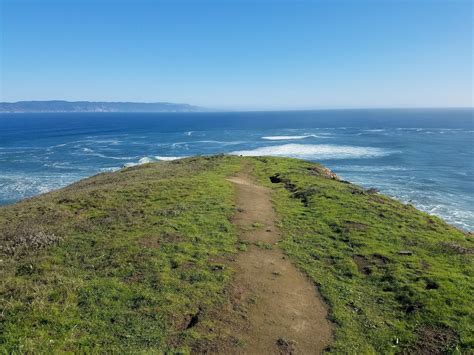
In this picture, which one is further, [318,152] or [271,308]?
[318,152]

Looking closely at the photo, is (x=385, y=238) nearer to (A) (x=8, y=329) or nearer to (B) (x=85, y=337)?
(B) (x=85, y=337)

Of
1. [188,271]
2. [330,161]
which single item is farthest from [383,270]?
[330,161]

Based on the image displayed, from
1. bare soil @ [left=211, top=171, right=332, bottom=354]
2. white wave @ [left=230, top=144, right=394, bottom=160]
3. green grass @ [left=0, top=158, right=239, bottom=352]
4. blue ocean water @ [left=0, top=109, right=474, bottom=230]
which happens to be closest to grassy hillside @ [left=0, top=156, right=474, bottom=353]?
green grass @ [left=0, top=158, right=239, bottom=352]

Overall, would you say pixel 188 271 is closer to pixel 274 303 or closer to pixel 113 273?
pixel 113 273

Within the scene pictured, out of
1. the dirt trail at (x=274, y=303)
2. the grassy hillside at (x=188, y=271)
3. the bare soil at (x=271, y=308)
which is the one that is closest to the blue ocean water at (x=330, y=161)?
the grassy hillside at (x=188, y=271)

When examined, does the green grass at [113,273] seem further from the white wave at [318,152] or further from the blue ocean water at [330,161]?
the white wave at [318,152]

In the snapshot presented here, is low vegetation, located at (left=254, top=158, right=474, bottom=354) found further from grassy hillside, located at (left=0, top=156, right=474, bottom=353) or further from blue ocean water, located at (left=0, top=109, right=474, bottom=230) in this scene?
blue ocean water, located at (left=0, top=109, right=474, bottom=230)
